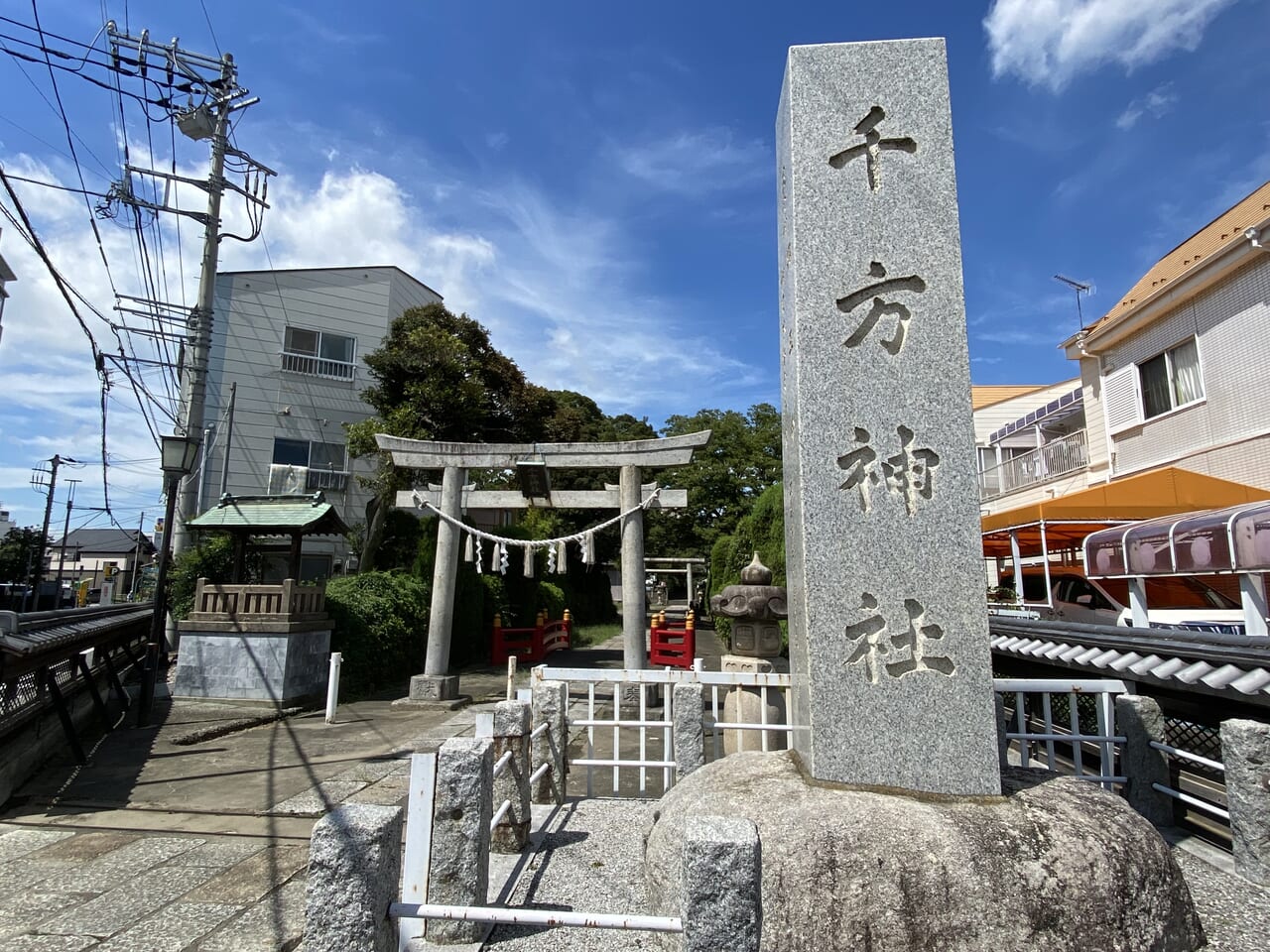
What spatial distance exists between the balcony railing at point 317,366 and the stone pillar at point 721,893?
2083cm

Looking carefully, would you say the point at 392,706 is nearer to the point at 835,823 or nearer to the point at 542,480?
the point at 542,480

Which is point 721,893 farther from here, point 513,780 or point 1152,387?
point 1152,387

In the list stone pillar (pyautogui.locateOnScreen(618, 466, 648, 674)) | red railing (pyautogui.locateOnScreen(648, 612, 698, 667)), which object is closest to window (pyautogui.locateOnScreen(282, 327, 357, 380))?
red railing (pyautogui.locateOnScreen(648, 612, 698, 667))

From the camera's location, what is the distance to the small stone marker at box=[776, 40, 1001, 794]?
10.6 feet

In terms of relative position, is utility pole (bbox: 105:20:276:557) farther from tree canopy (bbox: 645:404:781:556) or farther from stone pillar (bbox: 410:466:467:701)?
tree canopy (bbox: 645:404:781:556)

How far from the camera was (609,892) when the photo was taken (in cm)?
349

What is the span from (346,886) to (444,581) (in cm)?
971

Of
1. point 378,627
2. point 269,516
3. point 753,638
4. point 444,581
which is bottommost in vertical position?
point 378,627

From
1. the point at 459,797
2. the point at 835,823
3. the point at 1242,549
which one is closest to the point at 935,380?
the point at 835,823

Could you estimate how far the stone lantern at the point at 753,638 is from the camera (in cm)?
664

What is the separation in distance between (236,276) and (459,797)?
20858 mm

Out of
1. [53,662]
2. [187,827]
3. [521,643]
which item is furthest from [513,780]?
[521,643]

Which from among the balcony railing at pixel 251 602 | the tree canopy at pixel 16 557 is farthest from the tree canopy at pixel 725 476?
the tree canopy at pixel 16 557

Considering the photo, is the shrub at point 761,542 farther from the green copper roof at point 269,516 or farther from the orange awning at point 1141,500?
the green copper roof at point 269,516
